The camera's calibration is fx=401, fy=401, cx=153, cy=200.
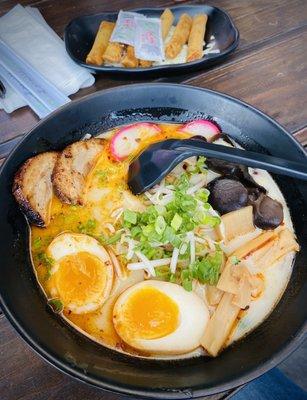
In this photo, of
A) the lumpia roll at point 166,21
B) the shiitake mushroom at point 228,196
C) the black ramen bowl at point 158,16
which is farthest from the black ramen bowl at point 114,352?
the lumpia roll at point 166,21

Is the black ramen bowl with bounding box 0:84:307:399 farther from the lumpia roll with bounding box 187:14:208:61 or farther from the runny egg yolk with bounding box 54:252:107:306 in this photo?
the lumpia roll with bounding box 187:14:208:61

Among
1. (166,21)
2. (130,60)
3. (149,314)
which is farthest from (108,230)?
(166,21)

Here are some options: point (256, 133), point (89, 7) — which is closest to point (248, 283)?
point (256, 133)

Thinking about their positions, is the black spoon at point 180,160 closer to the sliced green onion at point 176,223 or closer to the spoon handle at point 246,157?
the spoon handle at point 246,157

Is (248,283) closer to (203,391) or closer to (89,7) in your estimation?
(203,391)

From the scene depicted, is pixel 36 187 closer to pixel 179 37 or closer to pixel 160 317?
pixel 160 317
